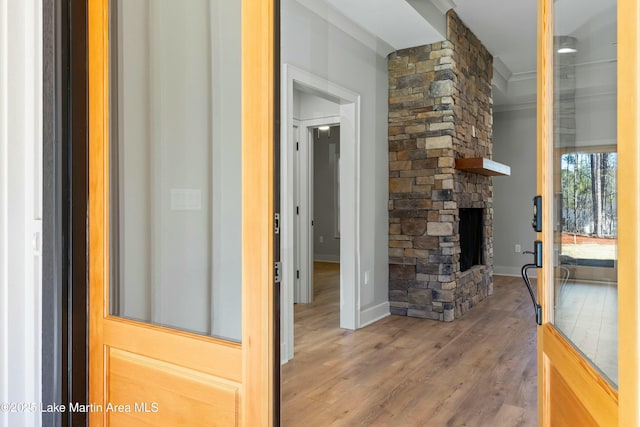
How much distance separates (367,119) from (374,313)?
1.90m

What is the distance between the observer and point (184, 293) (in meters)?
1.54

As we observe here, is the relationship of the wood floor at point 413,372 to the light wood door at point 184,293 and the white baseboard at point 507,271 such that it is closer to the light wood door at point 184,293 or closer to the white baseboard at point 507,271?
the light wood door at point 184,293

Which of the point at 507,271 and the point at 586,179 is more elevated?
the point at 586,179

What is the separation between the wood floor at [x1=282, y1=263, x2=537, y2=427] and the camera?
2.39m

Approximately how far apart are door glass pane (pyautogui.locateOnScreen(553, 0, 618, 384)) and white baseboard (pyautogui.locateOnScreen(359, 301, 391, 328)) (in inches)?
123

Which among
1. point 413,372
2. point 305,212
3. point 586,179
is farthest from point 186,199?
point 305,212

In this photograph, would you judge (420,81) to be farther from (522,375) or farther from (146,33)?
(146,33)

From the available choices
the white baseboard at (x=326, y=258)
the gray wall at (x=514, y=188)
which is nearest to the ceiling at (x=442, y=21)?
the gray wall at (x=514, y=188)

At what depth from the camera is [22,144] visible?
68.7 inches

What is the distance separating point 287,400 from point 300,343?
107 cm

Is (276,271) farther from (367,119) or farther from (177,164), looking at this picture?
(367,119)

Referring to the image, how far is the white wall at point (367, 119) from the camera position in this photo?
3.61 meters

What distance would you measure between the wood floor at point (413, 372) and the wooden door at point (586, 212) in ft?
4.08

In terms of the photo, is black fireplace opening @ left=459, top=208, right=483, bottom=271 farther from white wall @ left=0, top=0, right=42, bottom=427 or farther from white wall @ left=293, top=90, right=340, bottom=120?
white wall @ left=0, top=0, right=42, bottom=427
